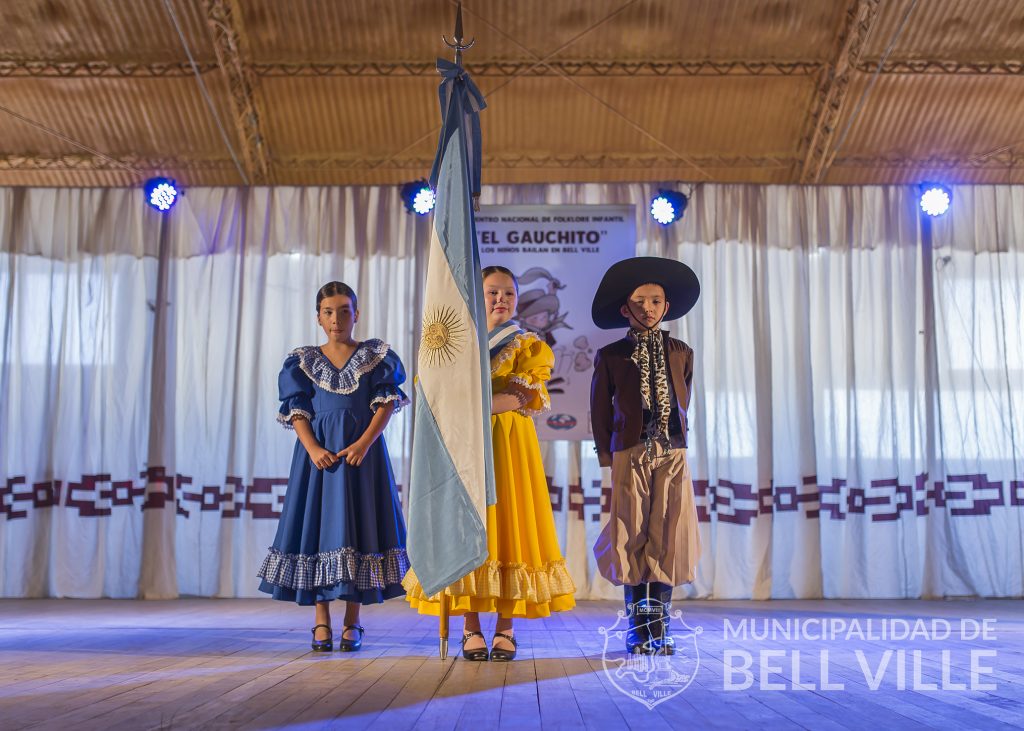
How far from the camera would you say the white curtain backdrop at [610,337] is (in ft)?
20.5

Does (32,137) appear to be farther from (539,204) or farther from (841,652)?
(841,652)

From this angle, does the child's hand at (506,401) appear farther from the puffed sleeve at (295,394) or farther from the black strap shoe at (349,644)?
the black strap shoe at (349,644)

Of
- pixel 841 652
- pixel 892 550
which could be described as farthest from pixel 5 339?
pixel 892 550

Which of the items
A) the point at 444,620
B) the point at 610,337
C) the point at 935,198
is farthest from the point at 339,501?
the point at 935,198

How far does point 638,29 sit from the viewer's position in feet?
20.3

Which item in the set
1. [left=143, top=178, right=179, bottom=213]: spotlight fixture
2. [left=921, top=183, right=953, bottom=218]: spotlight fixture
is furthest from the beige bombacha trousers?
[left=143, top=178, right=179, bottom=213]: spotlight fixture

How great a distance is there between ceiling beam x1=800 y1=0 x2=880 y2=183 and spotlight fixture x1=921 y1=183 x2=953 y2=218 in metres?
0.75

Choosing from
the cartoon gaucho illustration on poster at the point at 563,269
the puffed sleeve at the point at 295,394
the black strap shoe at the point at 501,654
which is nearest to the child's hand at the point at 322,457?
the puffed sleeve at the point at 295,394

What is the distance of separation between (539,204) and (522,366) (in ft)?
10.5

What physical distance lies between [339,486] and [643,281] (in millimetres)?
1409

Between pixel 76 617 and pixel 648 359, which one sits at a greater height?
pixel 648 359

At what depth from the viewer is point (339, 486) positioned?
3453 mm

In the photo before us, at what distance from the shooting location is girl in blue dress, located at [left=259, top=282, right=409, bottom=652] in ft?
11.2

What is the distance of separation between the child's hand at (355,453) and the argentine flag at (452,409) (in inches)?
20.9
